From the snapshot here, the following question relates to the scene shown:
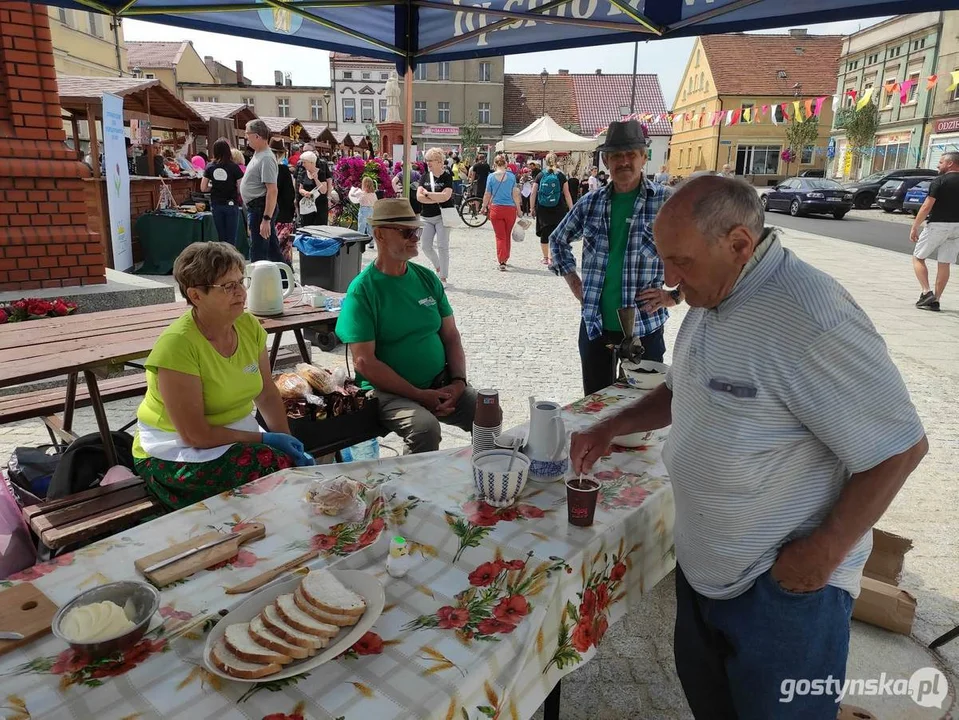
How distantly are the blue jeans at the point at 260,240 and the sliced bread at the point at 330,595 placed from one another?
7161 mm

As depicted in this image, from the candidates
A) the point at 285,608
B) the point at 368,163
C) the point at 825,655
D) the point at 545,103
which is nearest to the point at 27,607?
the point at 285,608

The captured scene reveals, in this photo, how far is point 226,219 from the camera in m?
9.47

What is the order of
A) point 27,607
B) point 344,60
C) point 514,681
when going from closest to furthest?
point 514,681, point 27,607, point 344,60

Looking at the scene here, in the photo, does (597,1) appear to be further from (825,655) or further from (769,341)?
(825,655)

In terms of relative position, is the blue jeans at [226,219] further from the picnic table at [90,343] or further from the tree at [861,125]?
the tree at [861,125]

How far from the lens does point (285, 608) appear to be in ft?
4.03

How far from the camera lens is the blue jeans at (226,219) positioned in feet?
30.7

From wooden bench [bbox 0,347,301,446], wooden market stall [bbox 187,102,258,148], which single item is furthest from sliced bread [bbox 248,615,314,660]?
wooden market stall [bbox 187,102,258,148]

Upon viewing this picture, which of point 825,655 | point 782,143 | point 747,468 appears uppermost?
point 782,143

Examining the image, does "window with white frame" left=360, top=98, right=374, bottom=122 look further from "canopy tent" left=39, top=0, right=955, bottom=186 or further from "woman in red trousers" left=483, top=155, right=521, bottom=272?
"canopy tent" left=39, top=0, right=955, bottom=186

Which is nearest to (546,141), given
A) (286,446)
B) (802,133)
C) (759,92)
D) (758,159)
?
(286,446)

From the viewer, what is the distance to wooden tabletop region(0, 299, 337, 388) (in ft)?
8.85

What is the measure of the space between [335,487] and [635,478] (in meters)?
0.87

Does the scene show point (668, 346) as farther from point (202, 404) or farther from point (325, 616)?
Answer: point (325, 616)
